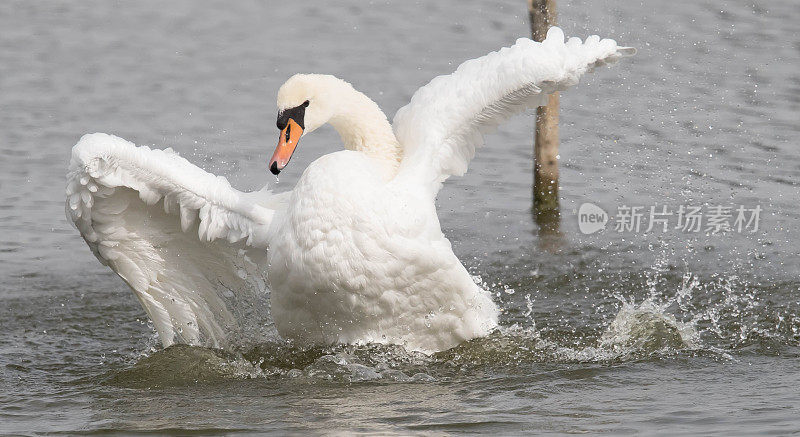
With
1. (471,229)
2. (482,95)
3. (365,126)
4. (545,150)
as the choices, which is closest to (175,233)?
(365,126)

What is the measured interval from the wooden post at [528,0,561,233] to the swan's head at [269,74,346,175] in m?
3.58

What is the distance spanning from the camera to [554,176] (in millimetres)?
Answer: 10977

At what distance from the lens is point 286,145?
6.78 meters

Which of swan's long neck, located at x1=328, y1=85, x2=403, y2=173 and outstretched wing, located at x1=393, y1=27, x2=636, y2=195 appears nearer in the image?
outstretched wing, located at x1=393, y1=27, x2=636, y2=195

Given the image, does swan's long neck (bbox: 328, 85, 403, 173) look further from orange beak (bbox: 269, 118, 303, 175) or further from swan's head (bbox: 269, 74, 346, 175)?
orange beak (bbox: 269, 118, 303, 175)

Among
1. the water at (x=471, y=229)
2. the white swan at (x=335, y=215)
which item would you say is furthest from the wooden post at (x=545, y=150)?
the white swan at (x=335, y=215)

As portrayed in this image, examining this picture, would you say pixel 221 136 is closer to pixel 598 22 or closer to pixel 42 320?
pixel 42 320

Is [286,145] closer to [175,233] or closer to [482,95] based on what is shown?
[175,233]

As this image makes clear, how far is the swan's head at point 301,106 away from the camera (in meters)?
6.83

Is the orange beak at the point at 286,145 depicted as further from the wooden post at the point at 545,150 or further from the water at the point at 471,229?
the wooden post at the point at 545,150

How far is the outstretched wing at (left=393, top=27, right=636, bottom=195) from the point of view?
22.1 feet

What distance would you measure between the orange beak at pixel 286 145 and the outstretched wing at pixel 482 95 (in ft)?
2.10

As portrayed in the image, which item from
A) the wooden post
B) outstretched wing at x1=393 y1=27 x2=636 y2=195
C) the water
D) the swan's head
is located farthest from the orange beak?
the wooden post

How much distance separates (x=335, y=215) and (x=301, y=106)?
973 millimetres
